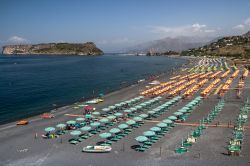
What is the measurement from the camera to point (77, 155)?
24.6 m

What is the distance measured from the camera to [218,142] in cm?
2653

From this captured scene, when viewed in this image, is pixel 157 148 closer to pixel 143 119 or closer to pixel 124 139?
pixel 124 139

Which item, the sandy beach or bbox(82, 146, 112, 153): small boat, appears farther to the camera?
bbox(82, 146, 112, 153): small boat

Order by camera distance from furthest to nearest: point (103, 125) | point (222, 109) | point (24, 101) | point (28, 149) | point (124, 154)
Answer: point (24, 101) → point (222, 109) → point (103, 125) → point (28, 149) → point (124, 154)

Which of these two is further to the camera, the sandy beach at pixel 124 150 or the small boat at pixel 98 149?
the small boat at pixel 98 149

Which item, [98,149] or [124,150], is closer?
[98,149]

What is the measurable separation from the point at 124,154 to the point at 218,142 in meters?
9.20

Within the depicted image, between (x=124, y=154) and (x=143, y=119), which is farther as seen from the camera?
(x=143, y=119)

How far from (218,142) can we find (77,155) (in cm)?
1327

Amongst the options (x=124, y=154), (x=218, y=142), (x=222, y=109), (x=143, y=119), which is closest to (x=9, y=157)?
(x=124, y=154)

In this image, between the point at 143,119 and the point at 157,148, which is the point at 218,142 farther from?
the point at 143,119

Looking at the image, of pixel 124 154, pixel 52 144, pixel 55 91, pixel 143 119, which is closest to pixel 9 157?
pixel 52 144

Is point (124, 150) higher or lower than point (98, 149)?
lower

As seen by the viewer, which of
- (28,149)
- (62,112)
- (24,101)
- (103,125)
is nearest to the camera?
(28,149)
